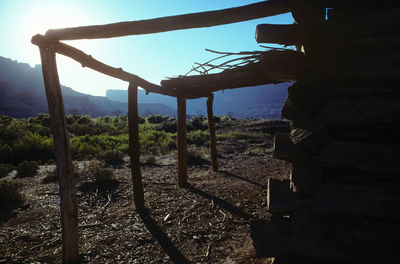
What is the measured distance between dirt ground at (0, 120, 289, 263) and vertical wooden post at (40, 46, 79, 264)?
0.60 meters

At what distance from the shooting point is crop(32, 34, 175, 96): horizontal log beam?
2332 mm

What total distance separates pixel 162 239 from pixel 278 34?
2866 mm

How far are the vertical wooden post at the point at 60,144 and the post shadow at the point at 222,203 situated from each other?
242 centimetres

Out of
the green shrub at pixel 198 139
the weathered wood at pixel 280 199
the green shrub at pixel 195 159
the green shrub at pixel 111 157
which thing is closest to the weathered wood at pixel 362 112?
the weathered wood at pixel 280 199

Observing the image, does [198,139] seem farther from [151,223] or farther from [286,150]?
[286,150]

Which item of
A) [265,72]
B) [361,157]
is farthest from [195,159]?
[361,157]

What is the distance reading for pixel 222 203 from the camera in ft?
14.0

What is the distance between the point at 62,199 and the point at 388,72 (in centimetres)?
326

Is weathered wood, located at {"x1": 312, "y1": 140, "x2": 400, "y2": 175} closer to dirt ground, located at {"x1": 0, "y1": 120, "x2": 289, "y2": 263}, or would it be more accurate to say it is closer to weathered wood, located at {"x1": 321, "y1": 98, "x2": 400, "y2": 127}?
weathered wood, located at {"x1": 321, "y1": 98, "x2": 400, "y2": 127}

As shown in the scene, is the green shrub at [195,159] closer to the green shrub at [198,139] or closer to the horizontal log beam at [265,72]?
the green shrub at [198,139]

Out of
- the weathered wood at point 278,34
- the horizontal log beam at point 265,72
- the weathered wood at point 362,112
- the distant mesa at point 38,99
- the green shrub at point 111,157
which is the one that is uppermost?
the distant mesa at point 38,99

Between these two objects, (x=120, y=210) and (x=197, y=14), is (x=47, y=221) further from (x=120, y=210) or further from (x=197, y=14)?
(x=197, y=14)

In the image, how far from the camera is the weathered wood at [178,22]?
2.11 meters

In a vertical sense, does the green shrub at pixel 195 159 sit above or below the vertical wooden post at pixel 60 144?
below
